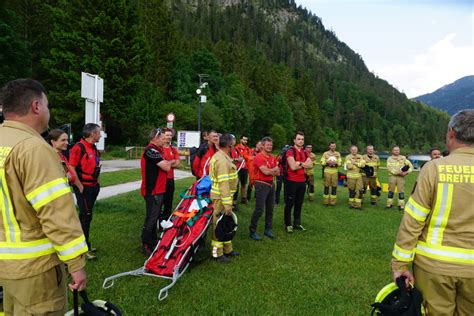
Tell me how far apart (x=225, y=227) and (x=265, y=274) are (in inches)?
39.6

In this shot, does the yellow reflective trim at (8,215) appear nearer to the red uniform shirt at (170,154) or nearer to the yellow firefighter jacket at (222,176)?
the yellow firefighter jacket at (222,176)

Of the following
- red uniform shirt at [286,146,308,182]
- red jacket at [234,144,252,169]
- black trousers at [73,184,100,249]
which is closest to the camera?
black trousers at [73,184,100,249]

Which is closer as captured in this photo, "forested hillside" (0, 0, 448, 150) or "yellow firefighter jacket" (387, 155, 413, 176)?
"yellow firefighter jacket" (387, 155, 413, 176)

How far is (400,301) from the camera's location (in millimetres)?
2518

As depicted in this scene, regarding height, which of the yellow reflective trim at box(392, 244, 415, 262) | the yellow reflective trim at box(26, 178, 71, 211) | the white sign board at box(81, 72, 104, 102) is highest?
the white sign board at box(81, 72, 104, 102)

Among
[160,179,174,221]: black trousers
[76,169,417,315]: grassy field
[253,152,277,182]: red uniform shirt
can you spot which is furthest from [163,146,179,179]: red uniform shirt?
[253,152,277,182]: red uniform shirt

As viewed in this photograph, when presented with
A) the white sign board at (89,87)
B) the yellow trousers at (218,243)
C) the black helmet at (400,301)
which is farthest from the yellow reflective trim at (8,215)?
the white sign board at (89,87)

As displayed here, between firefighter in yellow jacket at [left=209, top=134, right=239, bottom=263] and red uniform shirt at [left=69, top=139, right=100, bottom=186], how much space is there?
206cm

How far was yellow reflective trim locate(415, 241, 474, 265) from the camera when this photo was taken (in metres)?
2.48

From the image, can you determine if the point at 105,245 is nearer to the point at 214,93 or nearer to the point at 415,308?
the point at 415,308

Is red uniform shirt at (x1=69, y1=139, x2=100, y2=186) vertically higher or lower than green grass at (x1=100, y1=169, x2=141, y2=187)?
higher

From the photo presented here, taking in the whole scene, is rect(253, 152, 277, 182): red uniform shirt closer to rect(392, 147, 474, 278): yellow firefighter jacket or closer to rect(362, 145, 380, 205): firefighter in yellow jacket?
rect(392, 147, 474, 278): yellow firefighter jacket

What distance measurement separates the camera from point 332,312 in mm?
4219

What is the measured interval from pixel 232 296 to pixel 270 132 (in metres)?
58.3
